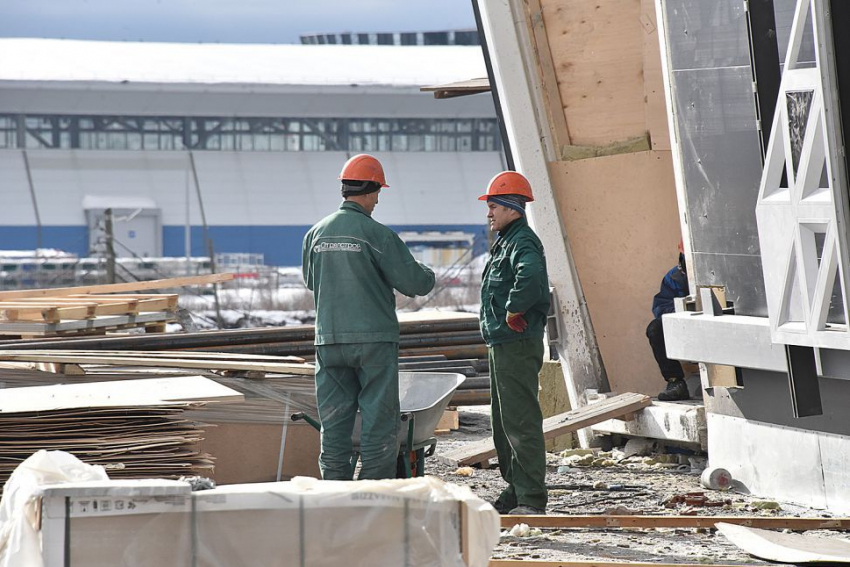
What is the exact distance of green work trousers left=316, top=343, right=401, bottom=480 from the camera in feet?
20.4

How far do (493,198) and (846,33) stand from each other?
2179mm

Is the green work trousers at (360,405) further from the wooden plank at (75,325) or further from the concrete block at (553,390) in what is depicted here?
the wooden plank at (75,325)

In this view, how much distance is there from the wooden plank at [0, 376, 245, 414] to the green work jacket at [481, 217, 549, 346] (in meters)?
1.59

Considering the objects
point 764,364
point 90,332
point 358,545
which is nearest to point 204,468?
point 358,545

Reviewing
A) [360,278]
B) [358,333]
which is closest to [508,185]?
[360,278]

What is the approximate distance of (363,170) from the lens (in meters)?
6.47

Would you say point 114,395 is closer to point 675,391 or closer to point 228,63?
point 675,391

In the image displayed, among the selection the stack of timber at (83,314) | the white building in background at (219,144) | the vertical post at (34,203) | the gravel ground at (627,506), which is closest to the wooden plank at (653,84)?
the gravel ground at (627,506)

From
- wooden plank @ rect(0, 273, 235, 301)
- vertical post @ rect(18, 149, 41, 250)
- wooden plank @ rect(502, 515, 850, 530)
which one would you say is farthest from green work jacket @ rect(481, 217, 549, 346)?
vertical post @ rect(18, 149, 41, 250)

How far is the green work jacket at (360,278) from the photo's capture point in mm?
6305

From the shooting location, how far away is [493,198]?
22.2 ft

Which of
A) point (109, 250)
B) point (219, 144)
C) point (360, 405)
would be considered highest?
point (219, 144)

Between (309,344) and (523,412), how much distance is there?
562 cm

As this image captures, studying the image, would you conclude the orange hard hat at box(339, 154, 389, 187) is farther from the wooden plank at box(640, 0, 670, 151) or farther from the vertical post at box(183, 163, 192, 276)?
the vertical post at box(183, 163, 192, 276)
